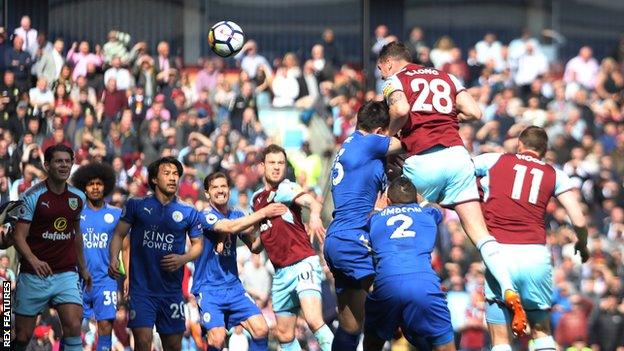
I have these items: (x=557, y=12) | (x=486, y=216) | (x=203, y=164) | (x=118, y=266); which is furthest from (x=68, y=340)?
(x=557, y=12)

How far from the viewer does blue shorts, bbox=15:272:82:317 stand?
1340 cm

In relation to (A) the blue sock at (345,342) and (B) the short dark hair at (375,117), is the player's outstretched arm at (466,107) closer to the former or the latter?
(B) the short dark hair at (375,117)

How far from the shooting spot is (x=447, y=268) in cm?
1836

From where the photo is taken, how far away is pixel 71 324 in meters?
13.5

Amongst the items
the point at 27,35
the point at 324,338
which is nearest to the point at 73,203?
the point at 324,338

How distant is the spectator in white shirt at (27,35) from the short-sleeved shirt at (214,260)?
30.2ft

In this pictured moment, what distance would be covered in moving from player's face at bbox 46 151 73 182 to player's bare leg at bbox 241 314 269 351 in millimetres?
2379

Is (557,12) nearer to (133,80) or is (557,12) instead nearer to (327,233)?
(133,80)

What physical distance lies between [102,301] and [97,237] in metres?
0.72

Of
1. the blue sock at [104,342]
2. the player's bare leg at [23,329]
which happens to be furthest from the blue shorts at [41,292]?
the blue sock at [104,342]

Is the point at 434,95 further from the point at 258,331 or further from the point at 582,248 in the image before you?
the point at 258,331

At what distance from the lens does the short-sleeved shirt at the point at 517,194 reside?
41.0ft

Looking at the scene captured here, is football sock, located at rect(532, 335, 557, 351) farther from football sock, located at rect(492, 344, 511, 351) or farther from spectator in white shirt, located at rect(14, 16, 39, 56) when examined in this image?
spectator in white shirt, located at rect(14, 16, 39, 56)

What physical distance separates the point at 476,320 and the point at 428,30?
8.87 metres
